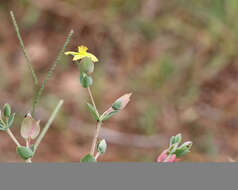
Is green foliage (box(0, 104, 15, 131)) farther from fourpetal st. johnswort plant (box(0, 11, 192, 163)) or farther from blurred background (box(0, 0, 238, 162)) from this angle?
blurred background (box(0, 0, 238, 162))

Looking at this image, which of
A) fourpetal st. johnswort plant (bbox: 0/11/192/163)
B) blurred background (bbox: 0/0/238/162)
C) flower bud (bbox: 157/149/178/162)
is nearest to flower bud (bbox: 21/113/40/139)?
fourpetal st. johnswort plant (bbox: 0/11/192/163)

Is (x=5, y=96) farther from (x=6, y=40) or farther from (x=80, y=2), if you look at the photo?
(x=80, y=2)

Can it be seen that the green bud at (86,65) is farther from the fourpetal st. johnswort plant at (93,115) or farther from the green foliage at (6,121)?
the green foliage at (6,121)

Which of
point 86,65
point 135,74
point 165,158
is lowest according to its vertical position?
point 165,158

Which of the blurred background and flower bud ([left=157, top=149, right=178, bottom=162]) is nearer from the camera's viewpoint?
flower bud ([left=157, top=149, right=178, bottom=162])

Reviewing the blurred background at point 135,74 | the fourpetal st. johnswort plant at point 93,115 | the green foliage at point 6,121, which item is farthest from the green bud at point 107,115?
the blurred background at point 135,74

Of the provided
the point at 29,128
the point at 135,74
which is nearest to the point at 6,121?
the point at 29,128

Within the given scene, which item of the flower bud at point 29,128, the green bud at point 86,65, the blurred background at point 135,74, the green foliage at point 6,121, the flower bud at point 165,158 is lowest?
the flower bud at point 165,158

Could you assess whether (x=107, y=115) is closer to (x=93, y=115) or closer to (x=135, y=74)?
(x=93, y=115)
